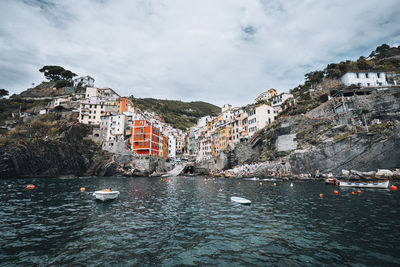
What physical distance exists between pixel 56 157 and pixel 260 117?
209 feet

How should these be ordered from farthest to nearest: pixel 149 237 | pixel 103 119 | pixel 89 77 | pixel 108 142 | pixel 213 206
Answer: pixel 89 77 < pixel 103 119 < pixel 108 142 < pixel 213 206 < pixel 149 237

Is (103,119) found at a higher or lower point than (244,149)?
higher

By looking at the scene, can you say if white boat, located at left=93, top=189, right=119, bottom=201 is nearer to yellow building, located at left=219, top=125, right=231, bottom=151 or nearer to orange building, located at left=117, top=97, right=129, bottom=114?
yellow building, located at left=219, top=125, right=231, bottom=151

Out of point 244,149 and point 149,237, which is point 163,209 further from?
point 244,149

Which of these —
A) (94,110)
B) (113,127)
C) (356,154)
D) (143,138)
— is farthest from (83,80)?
(356,154)

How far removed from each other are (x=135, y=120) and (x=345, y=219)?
70424 millimetres

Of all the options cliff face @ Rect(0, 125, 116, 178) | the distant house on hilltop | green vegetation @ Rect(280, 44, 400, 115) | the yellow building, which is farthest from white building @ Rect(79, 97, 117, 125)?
the distant house on hilltop

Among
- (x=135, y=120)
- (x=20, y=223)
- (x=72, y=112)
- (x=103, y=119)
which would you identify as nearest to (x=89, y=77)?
(x=72, y=112)

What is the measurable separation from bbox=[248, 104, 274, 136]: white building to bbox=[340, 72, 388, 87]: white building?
82.8 ft

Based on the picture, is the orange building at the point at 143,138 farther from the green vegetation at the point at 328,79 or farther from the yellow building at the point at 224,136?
the green vegetation at the point at 328,79

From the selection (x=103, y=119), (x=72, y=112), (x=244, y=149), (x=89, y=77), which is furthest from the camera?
(x=89, y=77)

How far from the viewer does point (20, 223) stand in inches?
497

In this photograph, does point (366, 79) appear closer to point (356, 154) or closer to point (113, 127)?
point (356, 154)

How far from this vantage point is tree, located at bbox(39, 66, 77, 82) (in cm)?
12312
